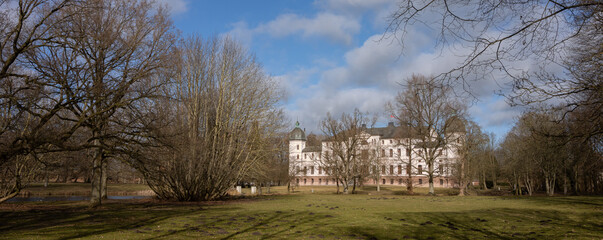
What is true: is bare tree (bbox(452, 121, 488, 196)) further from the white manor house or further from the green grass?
the green grass

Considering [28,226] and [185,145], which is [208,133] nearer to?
[185,145]

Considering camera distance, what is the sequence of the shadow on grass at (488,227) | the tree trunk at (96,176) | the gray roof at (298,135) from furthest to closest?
the gray roof at (298,135) < the tree trunk at (96,176) < the shadow on grass at (488,227)

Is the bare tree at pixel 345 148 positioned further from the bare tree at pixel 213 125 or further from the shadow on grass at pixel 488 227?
the shadow on grass at pixel 488 227

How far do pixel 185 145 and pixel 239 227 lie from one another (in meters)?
10.4

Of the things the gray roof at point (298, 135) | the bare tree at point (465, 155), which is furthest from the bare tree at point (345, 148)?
the gray roof at point (298, 135)

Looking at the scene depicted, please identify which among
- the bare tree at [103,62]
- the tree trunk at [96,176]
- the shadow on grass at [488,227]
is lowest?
the shadow on grass at [488,227]

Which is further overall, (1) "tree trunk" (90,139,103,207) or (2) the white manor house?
(2) the white manor house

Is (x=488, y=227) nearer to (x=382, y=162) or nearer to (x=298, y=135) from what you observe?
(x=382, y=162)

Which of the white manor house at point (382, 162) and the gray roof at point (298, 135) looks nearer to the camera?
the white manor house at point (382, 162)

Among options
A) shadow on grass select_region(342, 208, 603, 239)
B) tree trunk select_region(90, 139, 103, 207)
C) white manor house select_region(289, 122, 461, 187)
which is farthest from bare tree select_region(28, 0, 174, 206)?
white manor house select_region(289, 122, 461, 187)

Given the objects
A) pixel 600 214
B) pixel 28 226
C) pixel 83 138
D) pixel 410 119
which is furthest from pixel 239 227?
pixel 410 119

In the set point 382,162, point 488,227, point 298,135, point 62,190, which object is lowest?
point 62,190

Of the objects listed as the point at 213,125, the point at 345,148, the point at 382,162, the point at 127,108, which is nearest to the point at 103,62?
the point at 127,108

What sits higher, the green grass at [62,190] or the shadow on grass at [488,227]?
the shadow on grass at [488,227]
